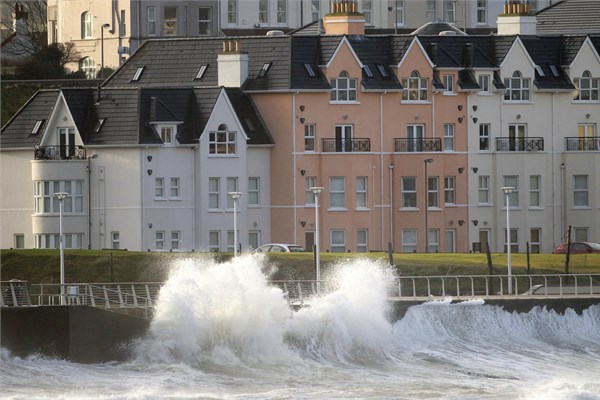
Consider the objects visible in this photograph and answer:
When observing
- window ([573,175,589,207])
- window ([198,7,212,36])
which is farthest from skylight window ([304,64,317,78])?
window ([198,7,212,36])

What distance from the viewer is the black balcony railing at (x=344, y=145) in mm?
99062

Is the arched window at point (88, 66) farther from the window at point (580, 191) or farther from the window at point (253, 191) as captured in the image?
the window at point (580, 191)

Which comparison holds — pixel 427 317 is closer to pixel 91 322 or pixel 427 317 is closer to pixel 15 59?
pixel 91 322

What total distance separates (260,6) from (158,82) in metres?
33.3

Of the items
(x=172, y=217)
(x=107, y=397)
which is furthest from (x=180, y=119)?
(x=107, y=397)

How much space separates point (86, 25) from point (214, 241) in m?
37.3

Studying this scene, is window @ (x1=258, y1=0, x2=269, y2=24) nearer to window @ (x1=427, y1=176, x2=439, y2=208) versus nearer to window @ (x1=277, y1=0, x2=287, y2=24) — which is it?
window @ (x1=277, y1=0, x2=287, y2=24)

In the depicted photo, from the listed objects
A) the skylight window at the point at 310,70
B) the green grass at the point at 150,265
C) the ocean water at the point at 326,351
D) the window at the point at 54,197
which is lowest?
the ocean water at the point at 326,351

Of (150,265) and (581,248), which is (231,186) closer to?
(150,265)

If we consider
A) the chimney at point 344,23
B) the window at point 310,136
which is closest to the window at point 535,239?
the window at point 310,136

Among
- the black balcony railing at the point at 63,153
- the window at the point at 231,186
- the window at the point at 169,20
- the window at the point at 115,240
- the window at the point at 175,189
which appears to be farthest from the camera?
the window at the point at 169,20

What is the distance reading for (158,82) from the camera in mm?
101062

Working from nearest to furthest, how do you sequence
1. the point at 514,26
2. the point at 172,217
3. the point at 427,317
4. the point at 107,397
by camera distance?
the point at 107,397
the point at 427,317
the point at 172,217
the point at 514,26

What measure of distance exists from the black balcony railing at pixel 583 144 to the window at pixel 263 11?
35.1 m
